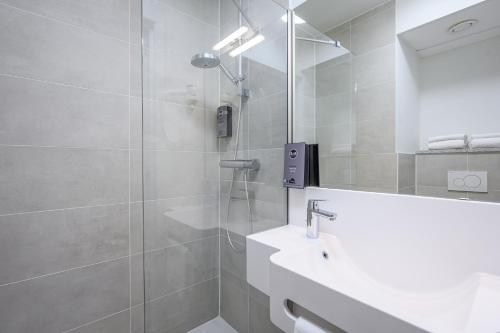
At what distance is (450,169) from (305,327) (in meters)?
0.64

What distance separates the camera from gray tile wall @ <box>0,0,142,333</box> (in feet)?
3.18

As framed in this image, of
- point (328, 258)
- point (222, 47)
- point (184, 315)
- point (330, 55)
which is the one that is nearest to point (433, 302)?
point (328, 258)

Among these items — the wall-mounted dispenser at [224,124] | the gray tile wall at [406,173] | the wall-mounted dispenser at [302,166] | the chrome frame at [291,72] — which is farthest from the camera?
the wall-mounted dispenser at [224,124]

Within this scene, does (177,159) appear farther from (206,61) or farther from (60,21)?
(60,21)

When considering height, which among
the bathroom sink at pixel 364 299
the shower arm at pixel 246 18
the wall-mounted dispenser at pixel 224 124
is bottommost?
the bathroom sink at pixel 364 299

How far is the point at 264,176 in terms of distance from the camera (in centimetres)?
117

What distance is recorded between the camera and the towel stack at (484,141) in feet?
1.96

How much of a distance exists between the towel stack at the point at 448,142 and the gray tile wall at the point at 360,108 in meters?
0.11

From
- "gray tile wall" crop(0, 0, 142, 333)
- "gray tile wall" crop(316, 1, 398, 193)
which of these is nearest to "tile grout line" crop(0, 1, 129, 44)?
"gray tile wall" crop(0, 0, 142, 333)

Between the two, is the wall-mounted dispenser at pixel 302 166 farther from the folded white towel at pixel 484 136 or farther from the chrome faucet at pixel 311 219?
the folded white towel at pixel 484 136

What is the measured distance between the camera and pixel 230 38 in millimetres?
1203

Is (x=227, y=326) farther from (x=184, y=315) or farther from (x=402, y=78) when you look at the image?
(x=402, y=78)

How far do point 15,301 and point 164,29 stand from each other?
4.72 ft

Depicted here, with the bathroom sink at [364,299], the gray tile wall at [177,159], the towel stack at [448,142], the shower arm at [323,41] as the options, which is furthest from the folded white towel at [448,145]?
the gray tile wall at [177,159]
